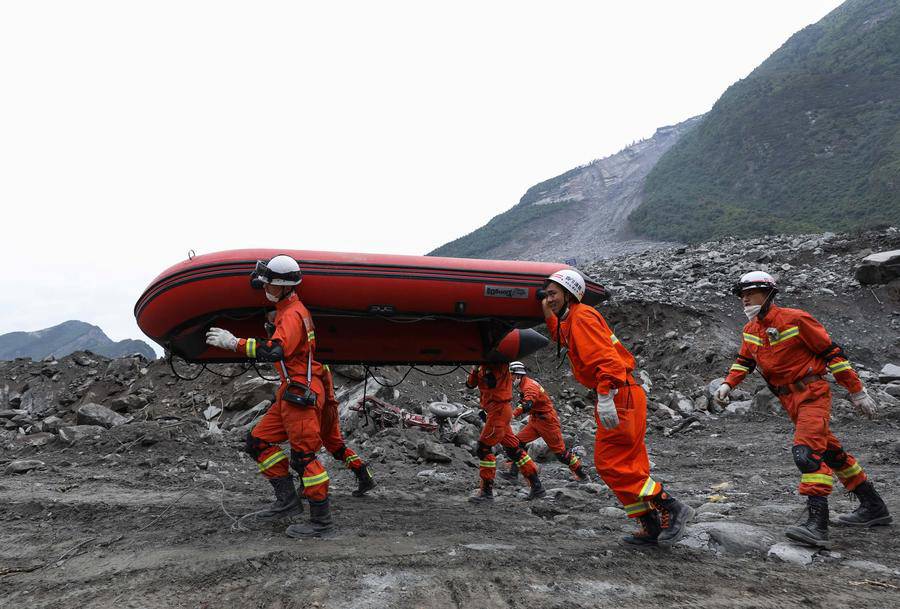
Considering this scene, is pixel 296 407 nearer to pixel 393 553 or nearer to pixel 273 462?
pixel 273 462

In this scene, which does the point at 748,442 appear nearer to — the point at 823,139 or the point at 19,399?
the point at 19,399

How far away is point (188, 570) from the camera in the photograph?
2846mm

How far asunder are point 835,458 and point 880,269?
34.9 ft

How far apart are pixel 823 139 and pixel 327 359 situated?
44486 millimetres

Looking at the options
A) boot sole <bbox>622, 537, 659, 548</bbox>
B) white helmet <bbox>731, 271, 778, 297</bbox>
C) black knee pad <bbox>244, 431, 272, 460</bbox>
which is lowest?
boot sole <bbox>622, 537, 659, 548</bbox>

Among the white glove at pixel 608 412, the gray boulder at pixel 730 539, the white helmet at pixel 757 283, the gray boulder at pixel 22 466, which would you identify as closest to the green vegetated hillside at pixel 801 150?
the white helmet at pixel 757 283

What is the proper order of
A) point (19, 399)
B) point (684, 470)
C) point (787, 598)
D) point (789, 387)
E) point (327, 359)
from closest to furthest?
1. point (787, 598)
2. point (789, 387)
3. point (327, 359)
4. point (684, 470)
5. point (19, 399)

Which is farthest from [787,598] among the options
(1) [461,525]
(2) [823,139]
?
(2) [823,139]

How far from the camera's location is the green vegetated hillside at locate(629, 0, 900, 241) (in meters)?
31.4

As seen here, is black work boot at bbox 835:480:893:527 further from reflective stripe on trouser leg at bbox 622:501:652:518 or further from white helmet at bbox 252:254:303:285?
white helmet at bbox 252:254:303:285

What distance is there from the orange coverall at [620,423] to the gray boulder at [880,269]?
11462 millimetres

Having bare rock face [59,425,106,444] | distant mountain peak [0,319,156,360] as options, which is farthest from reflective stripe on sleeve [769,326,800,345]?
distant mountain peak [0,319,156,360]

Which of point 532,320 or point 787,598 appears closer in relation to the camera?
point 787,598

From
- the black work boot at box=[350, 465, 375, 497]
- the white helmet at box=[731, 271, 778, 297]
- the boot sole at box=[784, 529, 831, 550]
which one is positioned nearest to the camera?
the boot sole at box=[784, 529, 831, 550]
